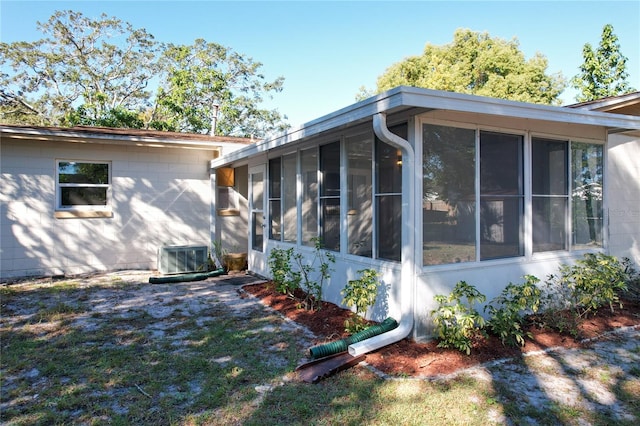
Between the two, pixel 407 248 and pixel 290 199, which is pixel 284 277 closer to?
pixel 290 199

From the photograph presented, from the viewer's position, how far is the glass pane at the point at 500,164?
448 centimetres

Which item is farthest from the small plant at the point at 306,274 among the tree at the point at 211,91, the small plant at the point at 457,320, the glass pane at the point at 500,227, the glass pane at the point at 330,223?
the tree at the point at 211,91

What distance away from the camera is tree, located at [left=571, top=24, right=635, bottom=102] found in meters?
17.6

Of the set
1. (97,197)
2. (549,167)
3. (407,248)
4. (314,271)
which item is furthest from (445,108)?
(97,197)

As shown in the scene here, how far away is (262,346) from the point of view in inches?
160

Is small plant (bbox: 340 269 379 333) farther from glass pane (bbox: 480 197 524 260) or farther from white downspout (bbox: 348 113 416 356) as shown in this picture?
glass pane (bbox: 480 197 524 260)

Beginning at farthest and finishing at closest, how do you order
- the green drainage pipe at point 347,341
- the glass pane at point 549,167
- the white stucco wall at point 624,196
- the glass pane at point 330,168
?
1. the white stucco wall at point 624,196
2. the glass pane at point 330,168
3. the glass pane at point 549,167
4. the green drainage pipe at point 347,341

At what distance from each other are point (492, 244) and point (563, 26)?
12.2m

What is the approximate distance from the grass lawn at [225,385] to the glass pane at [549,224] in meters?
1.47

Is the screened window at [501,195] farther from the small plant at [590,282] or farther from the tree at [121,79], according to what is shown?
the tree at [121,79]

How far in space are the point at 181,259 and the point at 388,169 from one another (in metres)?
5.32

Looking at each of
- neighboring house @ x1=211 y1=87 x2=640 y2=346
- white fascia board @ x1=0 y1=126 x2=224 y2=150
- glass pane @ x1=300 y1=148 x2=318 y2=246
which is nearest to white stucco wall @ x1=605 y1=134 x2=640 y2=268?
neighboring house @ x1=211 y1=87 x2=640 y2=346

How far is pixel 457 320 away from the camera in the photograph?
3.75m

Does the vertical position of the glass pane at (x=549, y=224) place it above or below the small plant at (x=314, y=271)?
above
